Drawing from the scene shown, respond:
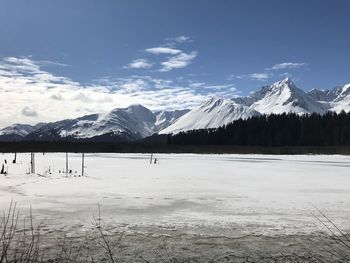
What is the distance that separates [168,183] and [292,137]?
4287 inches

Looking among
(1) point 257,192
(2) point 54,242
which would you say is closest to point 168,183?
(1) point 257,192

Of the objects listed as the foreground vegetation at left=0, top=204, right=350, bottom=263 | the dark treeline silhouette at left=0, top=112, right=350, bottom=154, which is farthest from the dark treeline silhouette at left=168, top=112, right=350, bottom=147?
the foreground vegetation at left=0, top=204, right=350, bottom=263

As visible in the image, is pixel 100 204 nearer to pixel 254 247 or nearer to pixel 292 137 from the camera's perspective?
pixel 254 247

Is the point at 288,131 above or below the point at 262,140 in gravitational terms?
above

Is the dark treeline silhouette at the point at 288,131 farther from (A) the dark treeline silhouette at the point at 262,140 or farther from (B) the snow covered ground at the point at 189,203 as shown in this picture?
(B) the snow covered ground at the point at 189,203

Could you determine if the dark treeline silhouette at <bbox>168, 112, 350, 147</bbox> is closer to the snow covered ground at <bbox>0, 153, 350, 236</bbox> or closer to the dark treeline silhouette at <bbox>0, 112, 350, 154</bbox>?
the dark treeline silhouette at <bbox>0, 112, 350, 154</bbox>

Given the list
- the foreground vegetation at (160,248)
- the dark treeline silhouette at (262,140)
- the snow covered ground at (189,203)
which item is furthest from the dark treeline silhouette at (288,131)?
the foreground vegetation at (160,248)

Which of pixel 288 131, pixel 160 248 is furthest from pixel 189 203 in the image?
pixel 288 131

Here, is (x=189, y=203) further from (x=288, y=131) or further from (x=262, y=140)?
(x=262, y=140)

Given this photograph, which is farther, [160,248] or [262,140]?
[262,140]

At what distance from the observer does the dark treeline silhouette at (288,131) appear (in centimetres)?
11894

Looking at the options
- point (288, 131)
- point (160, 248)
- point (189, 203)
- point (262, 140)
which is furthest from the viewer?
point (262, 140)

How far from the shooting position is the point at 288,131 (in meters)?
129

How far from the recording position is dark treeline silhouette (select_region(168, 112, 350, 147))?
118938 millimetres
